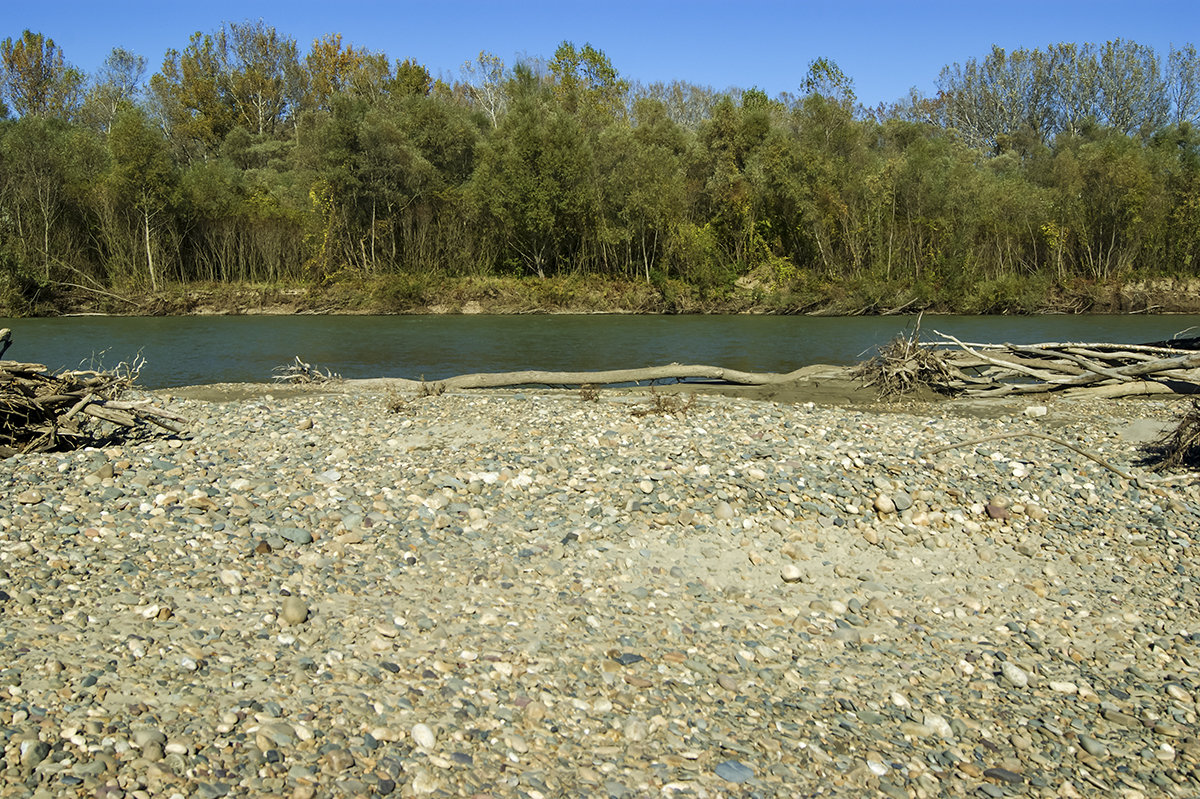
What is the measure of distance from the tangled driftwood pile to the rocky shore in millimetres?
434

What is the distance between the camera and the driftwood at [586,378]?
17.2 m

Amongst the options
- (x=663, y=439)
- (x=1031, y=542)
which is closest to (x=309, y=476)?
(x=663, y=439)

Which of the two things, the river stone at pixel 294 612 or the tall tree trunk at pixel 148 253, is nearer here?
the river stone at pixel 294 612

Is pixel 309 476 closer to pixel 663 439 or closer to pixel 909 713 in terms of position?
pixel 663 439

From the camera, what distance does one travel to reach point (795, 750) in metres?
5.07

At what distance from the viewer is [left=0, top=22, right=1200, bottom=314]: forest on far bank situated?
43438 millimetres

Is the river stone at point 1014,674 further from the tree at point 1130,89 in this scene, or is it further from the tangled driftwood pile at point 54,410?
the tree at point 1130,89

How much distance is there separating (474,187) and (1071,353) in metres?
35.6

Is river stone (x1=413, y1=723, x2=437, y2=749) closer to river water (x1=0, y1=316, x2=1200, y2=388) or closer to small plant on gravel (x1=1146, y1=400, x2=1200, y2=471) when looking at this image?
small plant on gravel (x1=1146, y1=400, x2=1200, y2=471)

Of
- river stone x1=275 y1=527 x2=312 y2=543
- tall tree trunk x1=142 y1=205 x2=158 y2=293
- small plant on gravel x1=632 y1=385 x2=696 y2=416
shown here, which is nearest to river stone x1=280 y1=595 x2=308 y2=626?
river stone x1=275 y1=527 x2=312 y2=543

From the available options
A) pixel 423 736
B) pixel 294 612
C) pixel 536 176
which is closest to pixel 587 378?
pixel 294 612

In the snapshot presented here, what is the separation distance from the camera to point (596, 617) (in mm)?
6629

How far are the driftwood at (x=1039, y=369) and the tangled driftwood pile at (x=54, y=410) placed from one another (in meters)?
11.6

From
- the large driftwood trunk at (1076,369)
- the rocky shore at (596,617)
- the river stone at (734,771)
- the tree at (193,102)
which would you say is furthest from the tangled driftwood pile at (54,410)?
the tree at (193,102)
